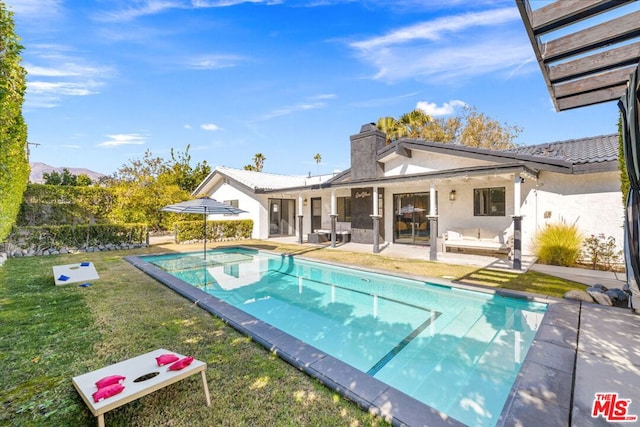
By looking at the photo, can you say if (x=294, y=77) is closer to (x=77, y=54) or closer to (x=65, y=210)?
(x=77, y=54)

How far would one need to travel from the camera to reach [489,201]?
13.0m

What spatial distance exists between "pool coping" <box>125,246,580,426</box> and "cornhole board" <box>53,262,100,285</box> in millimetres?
4812

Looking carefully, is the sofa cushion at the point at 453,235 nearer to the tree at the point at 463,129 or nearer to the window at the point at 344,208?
the window at the point at 344,208


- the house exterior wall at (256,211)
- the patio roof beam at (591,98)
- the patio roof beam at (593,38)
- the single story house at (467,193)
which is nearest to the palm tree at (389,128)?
the single story house at (467,193)

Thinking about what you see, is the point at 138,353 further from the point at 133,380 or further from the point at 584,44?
the point at 584,44

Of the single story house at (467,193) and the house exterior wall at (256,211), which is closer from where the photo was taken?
the single story house at (467,193)

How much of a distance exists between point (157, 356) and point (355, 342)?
337 cm

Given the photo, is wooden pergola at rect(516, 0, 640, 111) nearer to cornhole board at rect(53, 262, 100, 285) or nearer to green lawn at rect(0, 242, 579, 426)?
green lawn at rect(0, 242, 579, 426)

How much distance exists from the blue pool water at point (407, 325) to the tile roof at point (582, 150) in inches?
284

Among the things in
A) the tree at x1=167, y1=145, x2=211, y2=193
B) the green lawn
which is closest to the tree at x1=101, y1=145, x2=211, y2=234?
the tree at x1=167, y1=145, x2=211, y2=193

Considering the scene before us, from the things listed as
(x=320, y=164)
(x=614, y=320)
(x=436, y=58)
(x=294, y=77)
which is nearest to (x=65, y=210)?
(x=294, y=77)

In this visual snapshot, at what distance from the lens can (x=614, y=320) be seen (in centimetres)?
509

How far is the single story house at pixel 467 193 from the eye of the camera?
10.1 metres

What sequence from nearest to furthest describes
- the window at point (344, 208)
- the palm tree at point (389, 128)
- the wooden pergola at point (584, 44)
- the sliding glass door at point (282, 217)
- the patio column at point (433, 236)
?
the wooden pergola at point (584, 44) < the patio column at point (433, 236) < the window at point (344, 208) < the sliding glass door at point (282, 217) < the palm tree at point (389, 128)
